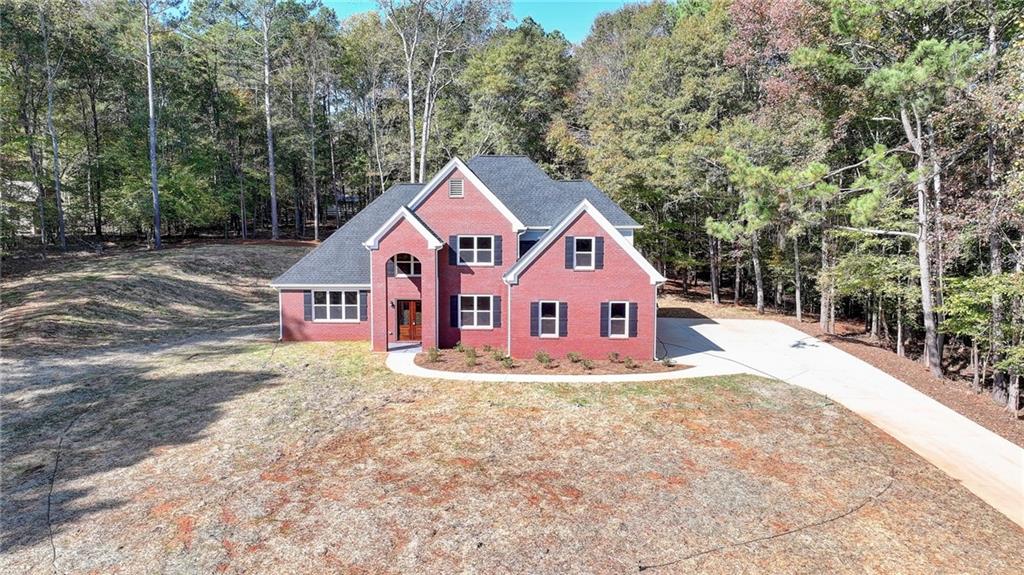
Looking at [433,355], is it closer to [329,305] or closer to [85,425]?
[329,305]

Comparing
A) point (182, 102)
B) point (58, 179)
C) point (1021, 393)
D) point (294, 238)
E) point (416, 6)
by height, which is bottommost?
point (1021, 393)

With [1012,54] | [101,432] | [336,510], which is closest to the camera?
[336,510]

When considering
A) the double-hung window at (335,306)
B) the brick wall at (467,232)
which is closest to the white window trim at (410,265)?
the brick wall at (467,232)

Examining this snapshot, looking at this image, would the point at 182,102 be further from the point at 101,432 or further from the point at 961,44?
the point at 961,44

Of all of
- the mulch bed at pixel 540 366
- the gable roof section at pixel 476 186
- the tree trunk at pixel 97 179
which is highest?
the tree trunk at pixel 97 179

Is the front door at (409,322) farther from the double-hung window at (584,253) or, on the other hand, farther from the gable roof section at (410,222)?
the double-hung window at (584,253)

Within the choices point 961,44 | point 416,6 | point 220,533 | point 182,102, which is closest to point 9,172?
point 182,102
